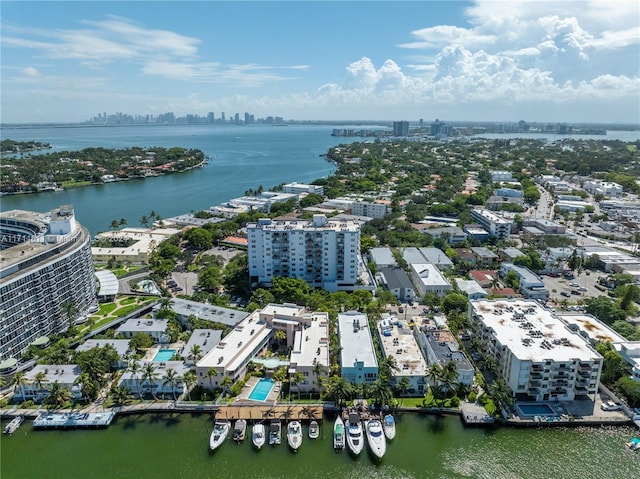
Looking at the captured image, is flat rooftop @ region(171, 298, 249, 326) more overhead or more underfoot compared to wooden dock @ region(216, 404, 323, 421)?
more overhead

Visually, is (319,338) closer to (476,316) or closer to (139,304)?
(476,316)

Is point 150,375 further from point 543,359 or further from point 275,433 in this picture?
point 543,359

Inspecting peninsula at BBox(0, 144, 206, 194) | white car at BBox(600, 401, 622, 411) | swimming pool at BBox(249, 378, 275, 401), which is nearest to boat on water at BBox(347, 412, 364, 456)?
swimming pool at BBox(249, 378, 275, 401)

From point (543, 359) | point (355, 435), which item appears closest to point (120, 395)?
point (355, 435)

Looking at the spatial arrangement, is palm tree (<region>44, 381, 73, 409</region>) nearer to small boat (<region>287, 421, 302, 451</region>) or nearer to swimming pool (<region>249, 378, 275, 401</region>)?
swimming pool (<region>249, 378, 275, 401</region>)

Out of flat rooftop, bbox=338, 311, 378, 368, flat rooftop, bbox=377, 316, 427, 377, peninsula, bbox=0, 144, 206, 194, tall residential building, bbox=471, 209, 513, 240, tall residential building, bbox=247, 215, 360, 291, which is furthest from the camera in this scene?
peninsula, bbox=0, 144, 206, 194

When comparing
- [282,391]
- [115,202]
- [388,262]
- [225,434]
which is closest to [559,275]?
[388,262]
